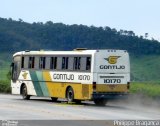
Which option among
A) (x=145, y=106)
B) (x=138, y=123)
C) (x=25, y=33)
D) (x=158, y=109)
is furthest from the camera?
(x=25, y=33)

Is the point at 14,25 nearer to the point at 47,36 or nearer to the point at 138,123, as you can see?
the point at 47,36

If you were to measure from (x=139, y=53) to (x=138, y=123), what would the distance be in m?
90.0

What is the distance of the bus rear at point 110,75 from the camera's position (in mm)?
30031

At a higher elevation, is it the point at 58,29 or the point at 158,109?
the point at 58,29

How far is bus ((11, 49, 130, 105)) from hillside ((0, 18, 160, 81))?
223 feet

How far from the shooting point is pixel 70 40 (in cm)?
10781

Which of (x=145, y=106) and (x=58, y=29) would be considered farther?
(x=58, y=29)

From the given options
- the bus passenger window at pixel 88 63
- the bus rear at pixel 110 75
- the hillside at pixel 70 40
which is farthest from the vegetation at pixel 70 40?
the bus passenger window at pixel 88 63

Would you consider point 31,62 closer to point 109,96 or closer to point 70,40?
point 109,96

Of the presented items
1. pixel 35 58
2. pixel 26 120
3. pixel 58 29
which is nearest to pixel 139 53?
pixel 58 29

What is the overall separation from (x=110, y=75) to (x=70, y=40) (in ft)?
254

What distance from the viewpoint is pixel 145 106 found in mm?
31156

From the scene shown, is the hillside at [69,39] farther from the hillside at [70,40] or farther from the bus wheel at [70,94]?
the bus wheel at [70,94]

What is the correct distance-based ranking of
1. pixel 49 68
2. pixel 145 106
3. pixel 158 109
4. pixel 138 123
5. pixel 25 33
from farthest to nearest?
pixel 25 33 < pixel 49 68 < pixel 145 106 < pixel 158 109 < pixel 138 123
